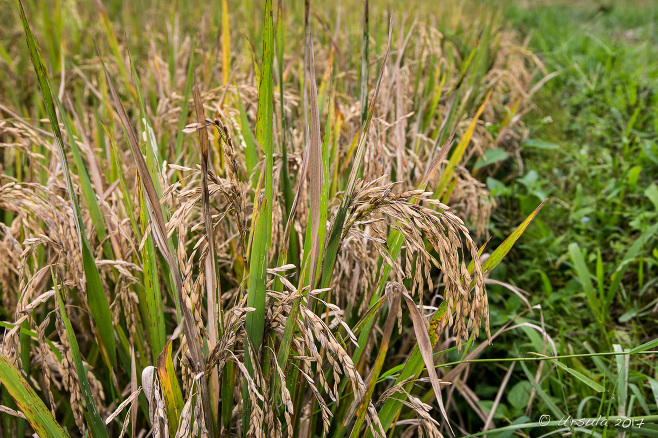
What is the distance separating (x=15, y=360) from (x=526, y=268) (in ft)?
5.82

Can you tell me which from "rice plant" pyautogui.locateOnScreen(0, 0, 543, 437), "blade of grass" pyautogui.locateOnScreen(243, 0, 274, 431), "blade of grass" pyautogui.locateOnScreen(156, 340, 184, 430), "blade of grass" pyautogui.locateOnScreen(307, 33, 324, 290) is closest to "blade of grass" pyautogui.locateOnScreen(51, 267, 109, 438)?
"rice plant" pyautogui.locateOnScreen(0, 0, 543, 437)

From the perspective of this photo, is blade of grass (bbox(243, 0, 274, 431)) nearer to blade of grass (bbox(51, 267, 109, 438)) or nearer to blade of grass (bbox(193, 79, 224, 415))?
blade of grass (bbox(193, 79, 224, 415))

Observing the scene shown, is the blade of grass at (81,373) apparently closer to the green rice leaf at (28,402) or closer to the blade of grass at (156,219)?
the green rice leaf at (28,402)

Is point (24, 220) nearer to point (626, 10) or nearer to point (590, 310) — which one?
point (590, 310)

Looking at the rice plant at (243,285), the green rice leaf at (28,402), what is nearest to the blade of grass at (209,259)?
the rice plant at (243,285)

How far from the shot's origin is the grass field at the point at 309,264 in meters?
0.74

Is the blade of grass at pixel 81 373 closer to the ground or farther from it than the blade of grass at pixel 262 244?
closer to the ground

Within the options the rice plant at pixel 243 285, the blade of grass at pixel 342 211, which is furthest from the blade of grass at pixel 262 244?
the blade of grass at pixel 342 211

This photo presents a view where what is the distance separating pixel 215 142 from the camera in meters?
1.26

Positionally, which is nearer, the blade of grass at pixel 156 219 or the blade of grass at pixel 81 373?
the blade of grass at pixel 156 219

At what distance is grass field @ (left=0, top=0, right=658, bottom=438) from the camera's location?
74 cm

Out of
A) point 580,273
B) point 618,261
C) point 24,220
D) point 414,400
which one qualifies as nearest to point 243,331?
point 414,400

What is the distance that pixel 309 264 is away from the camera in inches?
32.8

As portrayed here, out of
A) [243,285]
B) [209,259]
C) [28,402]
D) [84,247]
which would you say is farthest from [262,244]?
[28,402]
